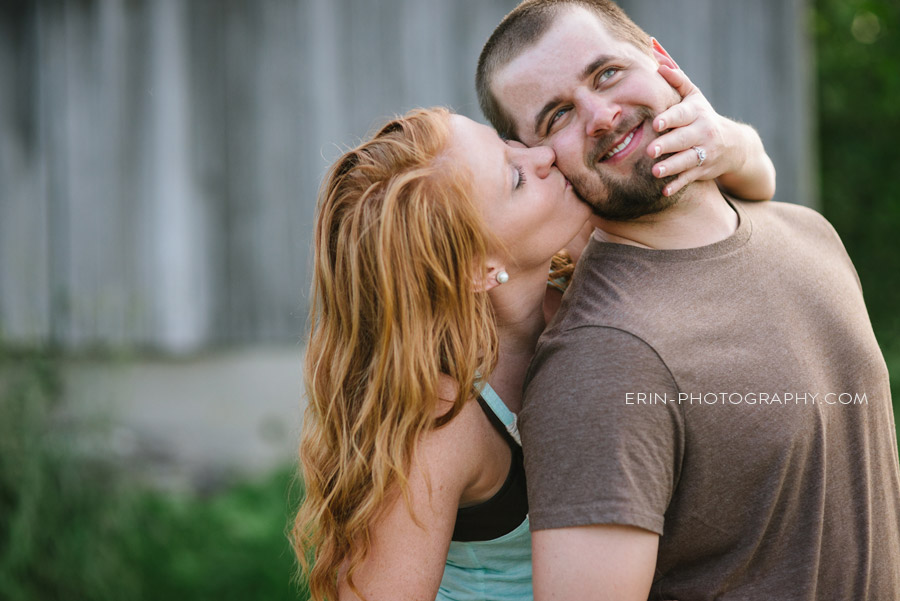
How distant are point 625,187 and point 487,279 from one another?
1.31ft

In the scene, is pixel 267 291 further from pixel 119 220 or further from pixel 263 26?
pixel 263 26

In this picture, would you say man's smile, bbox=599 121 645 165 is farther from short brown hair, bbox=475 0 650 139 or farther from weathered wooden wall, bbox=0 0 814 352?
weathered wooden wall, bbox=0 0 814 352

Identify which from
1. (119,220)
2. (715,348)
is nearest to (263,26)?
(119,220)

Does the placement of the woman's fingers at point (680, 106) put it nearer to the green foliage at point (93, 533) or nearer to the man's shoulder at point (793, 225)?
the man's shoulder at point (793, 225)

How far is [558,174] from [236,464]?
3981mm

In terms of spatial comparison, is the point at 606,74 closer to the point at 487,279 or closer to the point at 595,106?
the point at 595,106

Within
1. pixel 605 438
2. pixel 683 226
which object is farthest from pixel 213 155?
pixel 605 438

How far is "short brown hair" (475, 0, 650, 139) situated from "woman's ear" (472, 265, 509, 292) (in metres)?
0.40

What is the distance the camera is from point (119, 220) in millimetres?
5379

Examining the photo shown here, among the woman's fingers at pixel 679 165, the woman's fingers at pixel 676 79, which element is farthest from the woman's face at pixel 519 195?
the woman's fingers at pixel 676 79

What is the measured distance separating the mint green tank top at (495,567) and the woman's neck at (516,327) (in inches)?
3.6

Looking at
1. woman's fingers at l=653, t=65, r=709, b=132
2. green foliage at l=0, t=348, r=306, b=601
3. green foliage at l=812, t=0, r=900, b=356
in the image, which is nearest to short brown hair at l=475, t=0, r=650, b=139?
woman's fingers at l=653, t=65, r=709, b=132

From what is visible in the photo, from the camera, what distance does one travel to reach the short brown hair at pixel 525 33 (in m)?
2.14

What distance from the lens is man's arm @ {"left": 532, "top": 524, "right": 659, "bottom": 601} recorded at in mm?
1658
